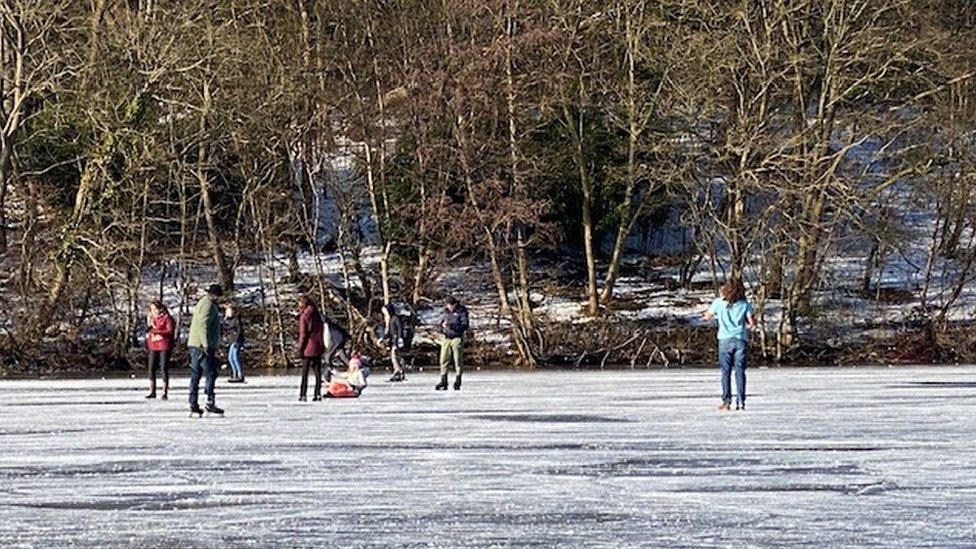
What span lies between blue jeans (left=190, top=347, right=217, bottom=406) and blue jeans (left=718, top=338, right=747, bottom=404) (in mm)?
6835

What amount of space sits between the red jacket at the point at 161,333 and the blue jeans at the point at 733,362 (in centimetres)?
883

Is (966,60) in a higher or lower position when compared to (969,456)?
higher

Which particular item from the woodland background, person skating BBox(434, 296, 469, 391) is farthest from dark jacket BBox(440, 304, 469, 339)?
the woodland background

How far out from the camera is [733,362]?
25.8 meters

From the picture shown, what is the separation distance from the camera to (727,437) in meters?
20.5

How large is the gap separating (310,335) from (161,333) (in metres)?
2.32

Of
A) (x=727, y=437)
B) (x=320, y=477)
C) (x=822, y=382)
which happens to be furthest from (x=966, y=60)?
(x=320, y=477)

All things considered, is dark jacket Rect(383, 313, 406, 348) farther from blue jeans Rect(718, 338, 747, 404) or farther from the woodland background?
blue jeans Rect(718, 338, 747, 404)

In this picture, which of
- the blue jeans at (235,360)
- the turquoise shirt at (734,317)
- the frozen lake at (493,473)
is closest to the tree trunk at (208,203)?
the blue jeans at (235,360)

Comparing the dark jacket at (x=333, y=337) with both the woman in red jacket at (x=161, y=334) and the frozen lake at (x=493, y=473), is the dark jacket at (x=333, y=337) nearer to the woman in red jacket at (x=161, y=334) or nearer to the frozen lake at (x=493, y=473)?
the woman in red jacket at (x=161, y=334)

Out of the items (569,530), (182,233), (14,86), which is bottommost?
(569,530)

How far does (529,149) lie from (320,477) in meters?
38.4

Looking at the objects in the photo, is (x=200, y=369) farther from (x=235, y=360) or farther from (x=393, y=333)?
(x=235, y=360)

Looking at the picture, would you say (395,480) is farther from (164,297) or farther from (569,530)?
(164,297)
